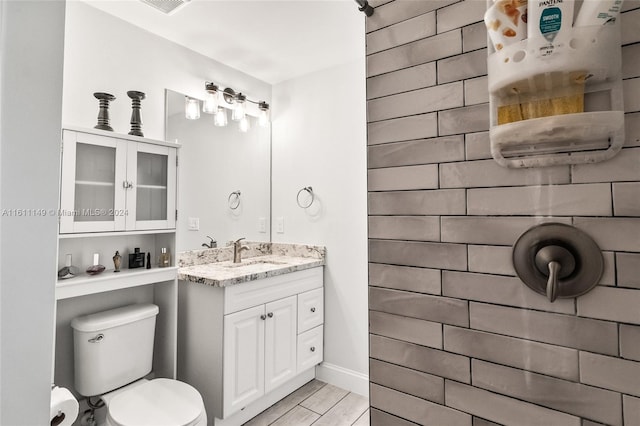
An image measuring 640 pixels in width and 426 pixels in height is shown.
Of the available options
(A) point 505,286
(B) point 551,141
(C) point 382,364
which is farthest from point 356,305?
(B) point 551,141

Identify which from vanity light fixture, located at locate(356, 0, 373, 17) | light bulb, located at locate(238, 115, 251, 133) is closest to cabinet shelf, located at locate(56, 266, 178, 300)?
light bulb, located at locate(238, 115, 251, 133)

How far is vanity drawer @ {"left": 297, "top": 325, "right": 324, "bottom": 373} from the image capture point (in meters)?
2.47

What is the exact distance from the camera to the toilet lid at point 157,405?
1484 mm

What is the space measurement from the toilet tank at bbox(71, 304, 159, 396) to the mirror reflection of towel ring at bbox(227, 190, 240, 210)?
1.03 meters

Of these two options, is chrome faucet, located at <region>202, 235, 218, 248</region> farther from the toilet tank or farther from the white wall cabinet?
the toilet tank

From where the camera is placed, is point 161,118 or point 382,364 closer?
point 382,364

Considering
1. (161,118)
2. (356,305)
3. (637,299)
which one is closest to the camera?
(637,299)

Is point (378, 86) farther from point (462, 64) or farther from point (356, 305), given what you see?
point (356, 305)

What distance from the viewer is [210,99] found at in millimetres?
2512

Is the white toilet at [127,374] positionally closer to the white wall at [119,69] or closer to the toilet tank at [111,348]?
the toilet tank at [111,348]

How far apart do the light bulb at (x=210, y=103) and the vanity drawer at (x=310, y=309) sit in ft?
5.05

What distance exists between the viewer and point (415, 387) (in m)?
0.73

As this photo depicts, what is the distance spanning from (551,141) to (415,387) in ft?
1.83

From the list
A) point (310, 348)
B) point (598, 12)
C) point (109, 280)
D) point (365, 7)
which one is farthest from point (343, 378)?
point (598, 12)
